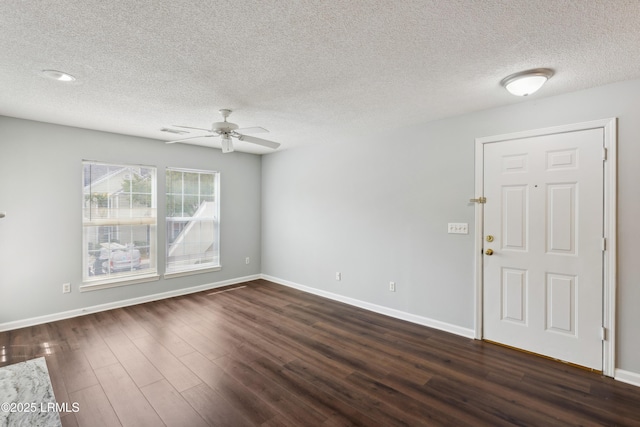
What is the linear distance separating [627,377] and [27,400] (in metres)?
4.41

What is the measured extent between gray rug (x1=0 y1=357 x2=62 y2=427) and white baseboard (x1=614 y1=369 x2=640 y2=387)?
4.00 meters

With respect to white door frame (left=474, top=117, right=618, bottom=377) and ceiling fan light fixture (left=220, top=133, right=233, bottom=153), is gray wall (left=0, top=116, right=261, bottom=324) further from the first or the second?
white door frame (left=474, top=117, right=618, bottom=377)

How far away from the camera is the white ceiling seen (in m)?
1.61

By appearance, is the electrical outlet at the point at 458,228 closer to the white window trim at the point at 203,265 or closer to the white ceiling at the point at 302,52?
the white ceiling at the point at 302,52

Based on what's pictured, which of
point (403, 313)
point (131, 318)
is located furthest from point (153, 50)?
point (403, 313)

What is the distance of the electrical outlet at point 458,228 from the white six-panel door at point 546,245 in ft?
0.62

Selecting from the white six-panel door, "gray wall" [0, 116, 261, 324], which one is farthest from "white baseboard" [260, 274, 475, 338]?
"gray wall" [0, 116, 261, 324]

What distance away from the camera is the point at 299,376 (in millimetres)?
2514

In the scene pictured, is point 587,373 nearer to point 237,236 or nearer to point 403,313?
point 403,313

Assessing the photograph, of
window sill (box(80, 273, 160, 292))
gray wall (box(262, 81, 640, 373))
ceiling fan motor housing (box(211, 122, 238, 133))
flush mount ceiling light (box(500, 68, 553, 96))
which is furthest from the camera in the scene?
window sill (box(80, 273, 160, 292))

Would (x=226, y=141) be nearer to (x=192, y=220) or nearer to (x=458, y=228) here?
(x=192, y=220)

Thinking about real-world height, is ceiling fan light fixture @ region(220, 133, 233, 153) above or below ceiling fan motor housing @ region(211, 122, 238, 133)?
below

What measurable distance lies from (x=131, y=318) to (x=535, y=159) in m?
5.06

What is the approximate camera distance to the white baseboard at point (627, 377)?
2375 mm
